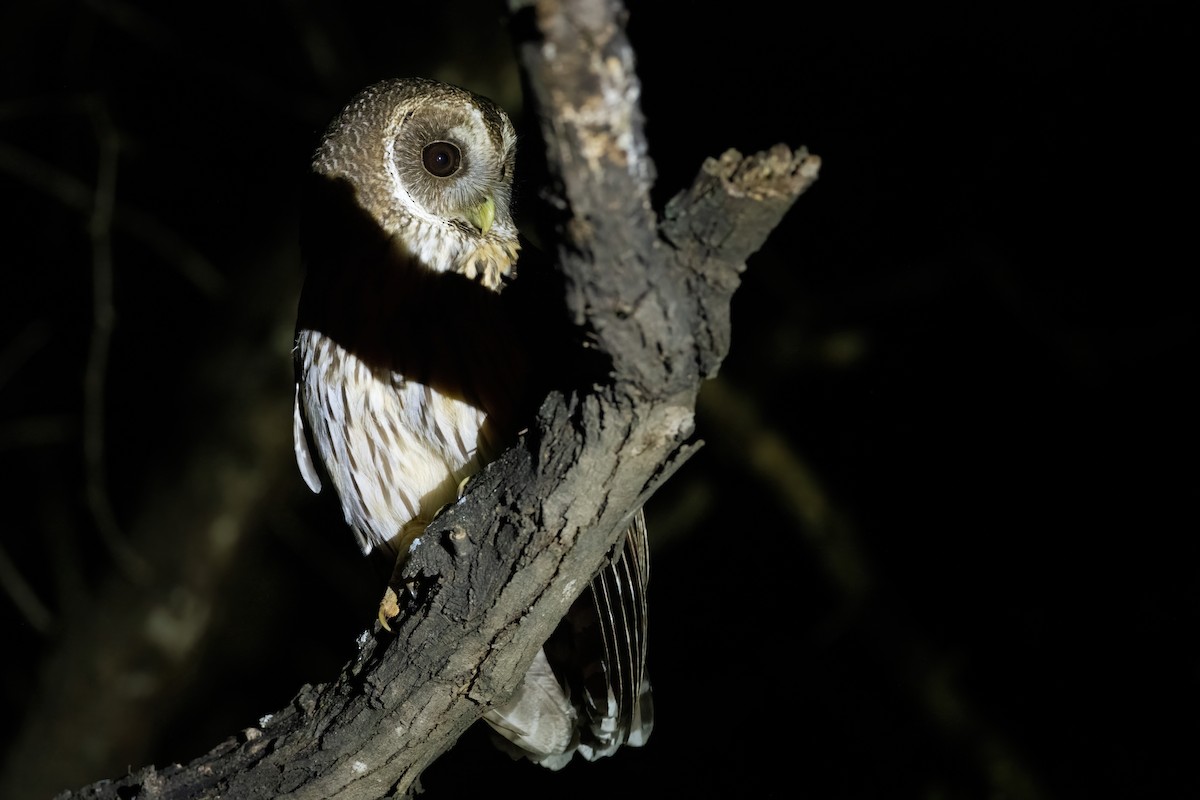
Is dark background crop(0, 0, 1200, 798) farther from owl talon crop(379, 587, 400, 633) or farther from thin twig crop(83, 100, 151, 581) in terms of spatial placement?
owl talon crop(379, 587, 400, 633)

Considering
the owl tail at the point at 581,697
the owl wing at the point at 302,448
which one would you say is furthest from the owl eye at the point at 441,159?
the owl tail at the point at 581,697

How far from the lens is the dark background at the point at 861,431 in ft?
9.97

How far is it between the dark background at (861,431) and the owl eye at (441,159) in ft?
3.33

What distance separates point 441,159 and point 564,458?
123 cm

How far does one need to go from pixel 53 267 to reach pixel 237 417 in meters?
1.88

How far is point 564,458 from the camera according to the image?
1179mm

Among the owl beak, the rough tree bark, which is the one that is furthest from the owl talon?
the owl beak

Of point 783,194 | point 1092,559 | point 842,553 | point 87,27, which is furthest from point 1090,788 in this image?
point 87,27

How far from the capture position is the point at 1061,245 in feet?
10.8

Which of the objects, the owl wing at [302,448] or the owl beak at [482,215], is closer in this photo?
the owl beak at [482,215]

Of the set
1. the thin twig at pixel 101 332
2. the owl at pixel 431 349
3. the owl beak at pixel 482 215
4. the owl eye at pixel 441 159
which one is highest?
the owl eye at pixel 441 159

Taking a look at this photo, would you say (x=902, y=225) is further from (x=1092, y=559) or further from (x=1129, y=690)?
(x=1129, y=690)

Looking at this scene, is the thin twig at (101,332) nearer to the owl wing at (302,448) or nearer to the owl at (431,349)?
the owl wing at (302,448)

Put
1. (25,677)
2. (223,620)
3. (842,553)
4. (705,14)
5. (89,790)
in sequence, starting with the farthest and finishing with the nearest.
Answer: (25,677)
(705,14)
(223,620)
(842,553)
(89,790)
